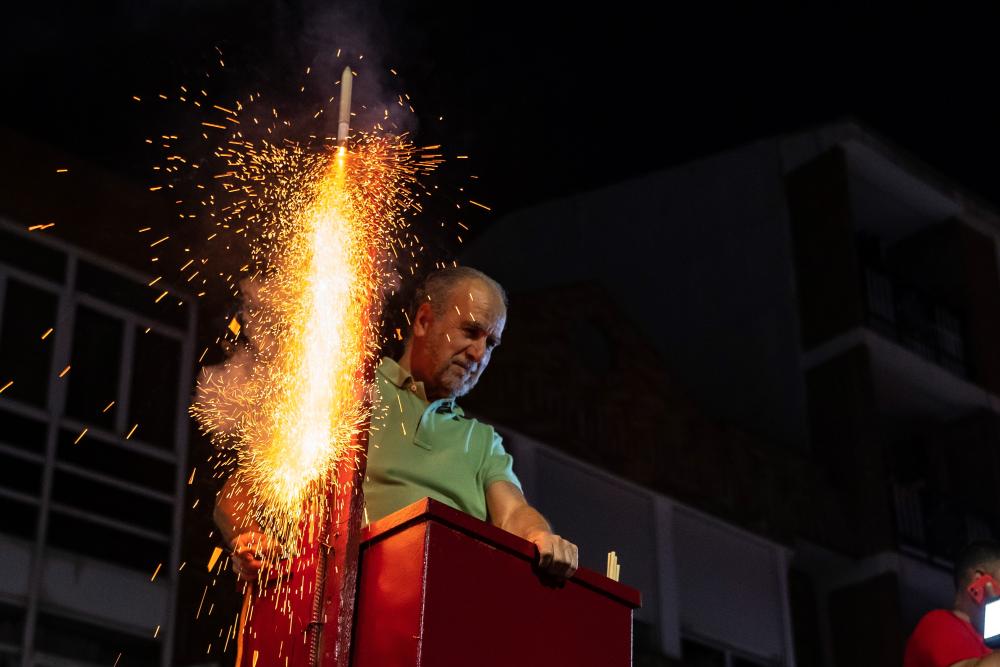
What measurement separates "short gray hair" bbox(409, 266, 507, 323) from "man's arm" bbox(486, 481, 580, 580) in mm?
525

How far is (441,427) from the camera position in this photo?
13.2ft

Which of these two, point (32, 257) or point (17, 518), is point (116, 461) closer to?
point (17, 518)

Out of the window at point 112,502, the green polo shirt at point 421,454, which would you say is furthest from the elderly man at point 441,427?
the window at point 112,502

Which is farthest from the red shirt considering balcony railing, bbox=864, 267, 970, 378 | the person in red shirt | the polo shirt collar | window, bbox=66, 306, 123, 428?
balcony railing, bbox=864, 267, 970, 378

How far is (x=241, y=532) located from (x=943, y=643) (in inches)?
130

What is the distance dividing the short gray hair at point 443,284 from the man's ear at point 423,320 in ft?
0.05

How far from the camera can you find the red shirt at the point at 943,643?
5.82 metres

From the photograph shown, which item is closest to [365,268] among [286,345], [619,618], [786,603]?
[286,345]

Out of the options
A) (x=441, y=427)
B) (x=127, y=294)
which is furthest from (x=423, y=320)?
(x=127, y=294)

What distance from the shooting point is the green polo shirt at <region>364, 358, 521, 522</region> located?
386 cm

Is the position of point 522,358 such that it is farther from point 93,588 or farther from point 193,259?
point 93,588

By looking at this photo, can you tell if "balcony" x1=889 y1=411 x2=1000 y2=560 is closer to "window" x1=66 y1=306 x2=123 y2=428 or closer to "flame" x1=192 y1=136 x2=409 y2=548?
"window" x1=66 y1=306 x2=123 y2=428

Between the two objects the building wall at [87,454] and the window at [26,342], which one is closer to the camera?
the building wall at [87,454]

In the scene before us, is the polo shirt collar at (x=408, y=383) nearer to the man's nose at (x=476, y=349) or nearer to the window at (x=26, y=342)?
the man's nose at (x=476, y=349)
